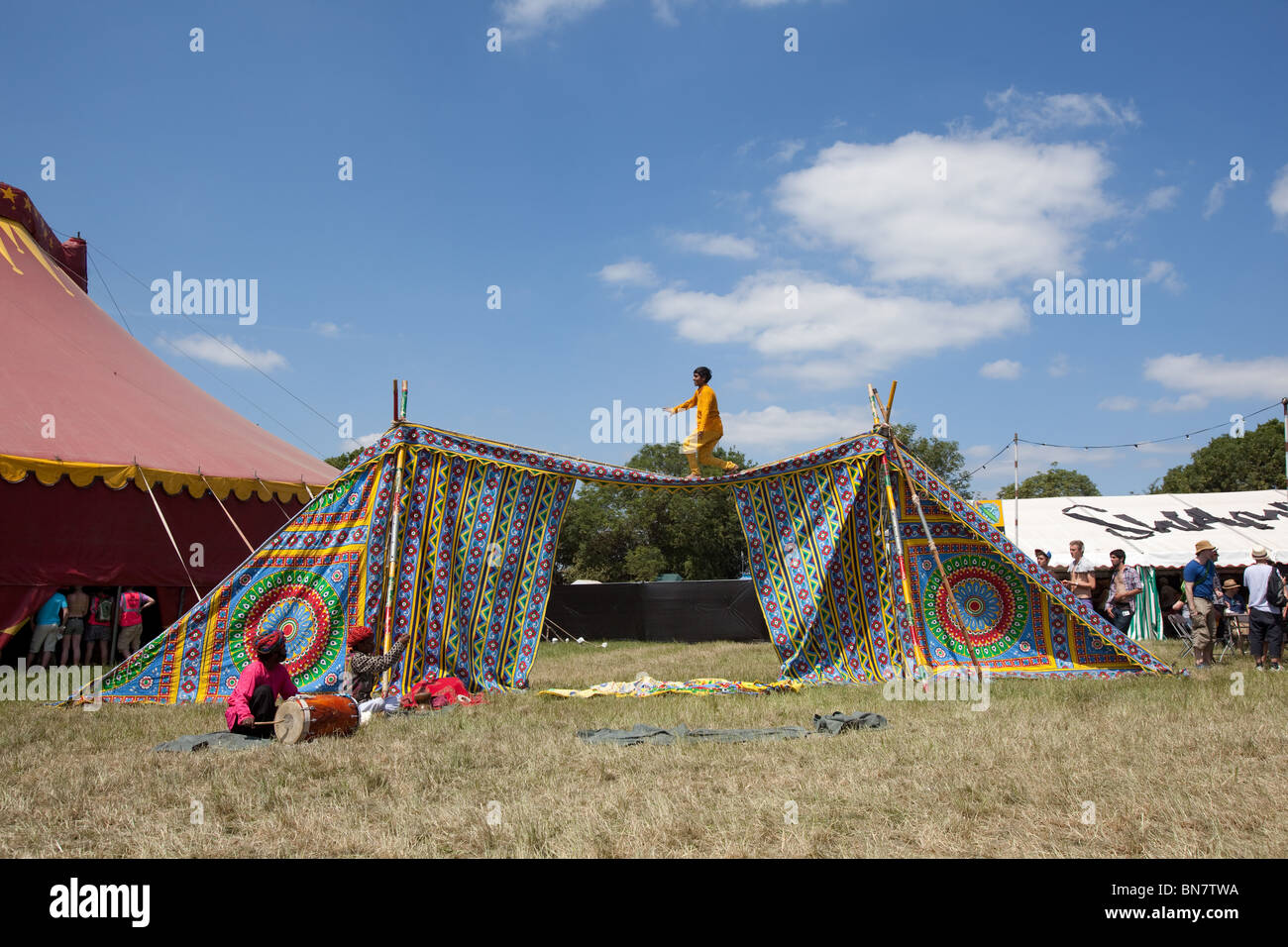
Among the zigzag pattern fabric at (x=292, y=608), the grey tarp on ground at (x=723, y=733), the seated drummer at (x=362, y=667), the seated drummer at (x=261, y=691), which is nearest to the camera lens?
the grey tarp on ground at (x=723, y=733)

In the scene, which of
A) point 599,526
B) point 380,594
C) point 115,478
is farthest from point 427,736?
point 599,526

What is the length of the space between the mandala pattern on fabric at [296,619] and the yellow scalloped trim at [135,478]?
4.17m

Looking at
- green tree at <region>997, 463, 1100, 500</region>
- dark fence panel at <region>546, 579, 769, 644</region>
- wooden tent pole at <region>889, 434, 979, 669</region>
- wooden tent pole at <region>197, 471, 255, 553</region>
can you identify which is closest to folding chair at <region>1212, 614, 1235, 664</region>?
wooden tent pole at <region>889, 434, 979, 669</region>

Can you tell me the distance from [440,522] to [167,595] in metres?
5.13

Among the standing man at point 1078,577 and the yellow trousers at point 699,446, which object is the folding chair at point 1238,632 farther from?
the yellow trousers at point 699,446

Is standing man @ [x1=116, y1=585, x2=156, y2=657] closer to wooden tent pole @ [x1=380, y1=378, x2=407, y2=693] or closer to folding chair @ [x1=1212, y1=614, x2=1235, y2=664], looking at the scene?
wooden tent pole @ [x1=380, y1=378, x2=407, y2=693]

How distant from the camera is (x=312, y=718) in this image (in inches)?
222

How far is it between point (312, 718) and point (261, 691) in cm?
55

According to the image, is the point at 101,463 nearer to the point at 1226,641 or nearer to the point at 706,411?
the point at 706,411

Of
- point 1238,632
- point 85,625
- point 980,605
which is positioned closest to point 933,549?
point 980,605

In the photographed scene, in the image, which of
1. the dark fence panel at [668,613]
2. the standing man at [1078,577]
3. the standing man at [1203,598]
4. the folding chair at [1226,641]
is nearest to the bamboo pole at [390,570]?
the standing man at [1078,577]

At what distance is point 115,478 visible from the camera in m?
10.5

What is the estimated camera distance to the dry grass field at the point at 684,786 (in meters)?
3.42
